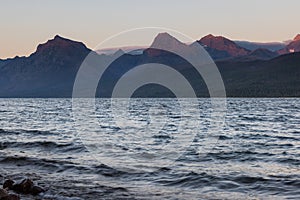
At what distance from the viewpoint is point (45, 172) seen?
20.9m

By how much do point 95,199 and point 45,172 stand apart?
6.82 metres

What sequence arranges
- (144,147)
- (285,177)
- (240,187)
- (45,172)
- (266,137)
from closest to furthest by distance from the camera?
(240,187)
(285,177)
(45,172)
(144,147)
(266,137)

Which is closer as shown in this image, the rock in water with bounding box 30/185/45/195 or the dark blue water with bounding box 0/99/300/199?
the rock in water with bounding box 30/185/45/195

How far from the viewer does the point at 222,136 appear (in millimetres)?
37094

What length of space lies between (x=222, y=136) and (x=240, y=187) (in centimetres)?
2024

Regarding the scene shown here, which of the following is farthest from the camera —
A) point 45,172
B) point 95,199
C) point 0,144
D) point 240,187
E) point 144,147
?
point 0,144

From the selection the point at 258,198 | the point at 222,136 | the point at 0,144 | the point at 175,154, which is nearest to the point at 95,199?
the point at 258,198

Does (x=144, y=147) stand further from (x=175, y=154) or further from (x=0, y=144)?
(x=0, y=144)

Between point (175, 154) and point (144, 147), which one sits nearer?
point (175, 154)

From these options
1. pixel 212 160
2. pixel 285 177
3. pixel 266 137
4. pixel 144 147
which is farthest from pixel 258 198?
pixel 266 137

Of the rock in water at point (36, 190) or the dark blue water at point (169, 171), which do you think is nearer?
the rock in water at point (36, 190)

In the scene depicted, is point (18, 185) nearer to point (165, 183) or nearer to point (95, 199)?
point (95, 199)

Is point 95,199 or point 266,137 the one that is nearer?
point 95,199

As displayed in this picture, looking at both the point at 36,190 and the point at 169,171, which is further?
the point at 169,171
